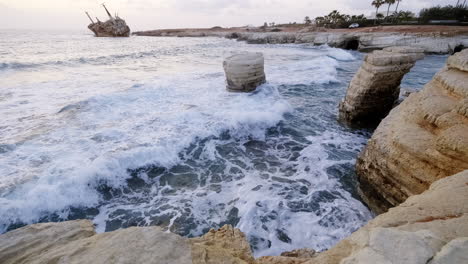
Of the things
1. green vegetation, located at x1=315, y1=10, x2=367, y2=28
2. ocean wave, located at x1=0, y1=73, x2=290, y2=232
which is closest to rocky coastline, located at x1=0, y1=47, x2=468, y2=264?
ocean wave, located at x1=0, y1=73, x2=290, y2=232

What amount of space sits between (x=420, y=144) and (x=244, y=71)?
26.4ft

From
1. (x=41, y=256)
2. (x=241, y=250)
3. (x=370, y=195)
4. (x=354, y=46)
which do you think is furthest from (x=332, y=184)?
(x=354, y=46)

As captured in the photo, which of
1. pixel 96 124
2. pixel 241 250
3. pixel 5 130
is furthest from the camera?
pixel 96 124

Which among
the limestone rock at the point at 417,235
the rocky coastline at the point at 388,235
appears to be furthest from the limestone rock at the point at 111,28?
the limestone rock at the point at 417,235

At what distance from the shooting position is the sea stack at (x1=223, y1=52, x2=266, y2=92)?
1054 centimetres

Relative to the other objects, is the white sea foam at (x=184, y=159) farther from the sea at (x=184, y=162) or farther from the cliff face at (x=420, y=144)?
the cliff face at (x=420, y=144)

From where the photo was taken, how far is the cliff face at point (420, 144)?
11.3 feet

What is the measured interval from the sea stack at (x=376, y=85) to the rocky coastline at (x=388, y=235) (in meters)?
3.17

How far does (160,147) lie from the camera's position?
257 inches

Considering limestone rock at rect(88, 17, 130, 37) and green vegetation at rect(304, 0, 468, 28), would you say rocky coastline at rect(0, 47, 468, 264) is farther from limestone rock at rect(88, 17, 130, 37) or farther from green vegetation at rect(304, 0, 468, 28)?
limestone rock at rect(88, 17, 130, 37)

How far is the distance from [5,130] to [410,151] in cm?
1011

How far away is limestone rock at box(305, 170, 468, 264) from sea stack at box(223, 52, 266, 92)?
9.02 metres

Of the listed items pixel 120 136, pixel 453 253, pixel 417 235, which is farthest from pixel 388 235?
pixel 120 136

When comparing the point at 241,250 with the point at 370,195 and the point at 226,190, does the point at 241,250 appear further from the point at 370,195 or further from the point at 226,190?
the point at 370,195
